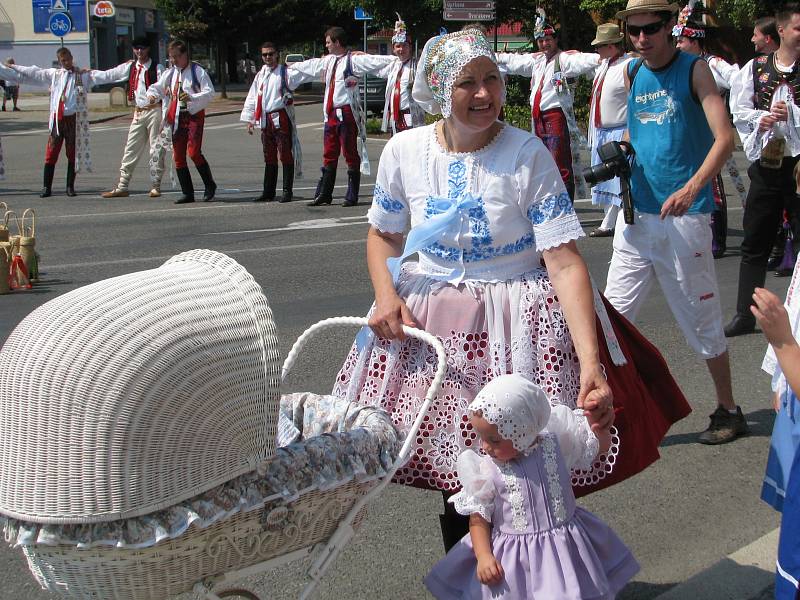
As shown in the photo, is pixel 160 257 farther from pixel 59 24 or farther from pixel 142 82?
pixel 59 24

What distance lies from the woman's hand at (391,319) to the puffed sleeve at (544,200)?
460 millimetres

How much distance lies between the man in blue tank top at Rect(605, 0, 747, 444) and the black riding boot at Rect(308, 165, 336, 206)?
8693 mm

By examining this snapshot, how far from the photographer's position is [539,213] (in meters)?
3.33

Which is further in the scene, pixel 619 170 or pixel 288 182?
pixel 288 182

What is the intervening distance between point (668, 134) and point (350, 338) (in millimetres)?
2819

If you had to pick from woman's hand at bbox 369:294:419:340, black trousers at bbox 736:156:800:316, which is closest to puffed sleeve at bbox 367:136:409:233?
woman's hand at bbox 369:294:419:340

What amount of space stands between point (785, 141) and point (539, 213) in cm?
429

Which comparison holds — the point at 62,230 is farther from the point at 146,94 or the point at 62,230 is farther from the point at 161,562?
the point at 161,562

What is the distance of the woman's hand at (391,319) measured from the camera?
11.0ft

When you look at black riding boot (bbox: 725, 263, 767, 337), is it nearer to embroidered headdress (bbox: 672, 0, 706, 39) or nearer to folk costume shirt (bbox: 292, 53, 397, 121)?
embroidered headdress (bbox: 672, 0, 706, 39)

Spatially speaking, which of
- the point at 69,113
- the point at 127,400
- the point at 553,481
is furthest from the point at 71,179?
the point at 127,400

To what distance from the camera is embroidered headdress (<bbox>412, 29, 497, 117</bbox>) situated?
3.31 meters

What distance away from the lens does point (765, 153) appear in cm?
700

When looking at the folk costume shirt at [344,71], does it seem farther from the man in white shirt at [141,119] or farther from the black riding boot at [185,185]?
the man in white shirt at [141,119]
